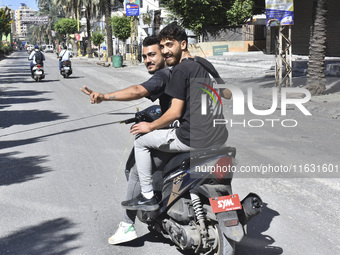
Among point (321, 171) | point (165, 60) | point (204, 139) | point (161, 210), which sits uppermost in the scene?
point (165, 60)

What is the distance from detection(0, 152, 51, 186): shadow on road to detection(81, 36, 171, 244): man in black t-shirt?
2722mm

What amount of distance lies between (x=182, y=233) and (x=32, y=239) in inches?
63.1

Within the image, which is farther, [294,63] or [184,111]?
[294,63]

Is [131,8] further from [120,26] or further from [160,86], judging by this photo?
[160,86]

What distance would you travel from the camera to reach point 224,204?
11.7 feet

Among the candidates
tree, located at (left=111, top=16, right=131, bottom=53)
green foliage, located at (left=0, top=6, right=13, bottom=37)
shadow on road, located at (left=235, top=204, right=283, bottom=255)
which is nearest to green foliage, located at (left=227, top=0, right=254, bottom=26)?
tree, located at (left=111, top=16, right=131, bottom=53)

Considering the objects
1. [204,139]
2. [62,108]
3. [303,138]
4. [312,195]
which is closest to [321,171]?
[312,195]

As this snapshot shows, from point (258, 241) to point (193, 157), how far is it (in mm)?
1187

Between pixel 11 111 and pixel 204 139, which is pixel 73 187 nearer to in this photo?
pixel 204 139

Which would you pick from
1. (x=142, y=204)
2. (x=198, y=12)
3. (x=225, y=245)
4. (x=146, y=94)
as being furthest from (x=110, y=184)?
(x=198, y=12)

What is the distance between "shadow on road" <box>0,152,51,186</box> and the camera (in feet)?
22.0

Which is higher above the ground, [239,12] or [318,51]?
[239,12]

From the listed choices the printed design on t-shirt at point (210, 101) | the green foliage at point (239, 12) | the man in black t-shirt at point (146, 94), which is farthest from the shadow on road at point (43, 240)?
the green foliage at point (239, 12)

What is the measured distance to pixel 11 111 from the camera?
46.2ft
